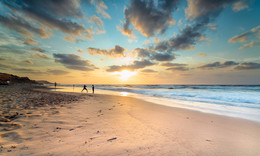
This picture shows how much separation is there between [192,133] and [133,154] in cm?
251

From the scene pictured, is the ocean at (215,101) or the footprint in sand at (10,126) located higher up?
the footprint in sand at (10,126)

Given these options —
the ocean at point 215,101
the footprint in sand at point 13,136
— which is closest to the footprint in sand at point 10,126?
the footprint in sand at point 13,136

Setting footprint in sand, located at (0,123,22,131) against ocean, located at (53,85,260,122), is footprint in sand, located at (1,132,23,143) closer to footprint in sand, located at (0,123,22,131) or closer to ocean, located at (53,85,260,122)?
footprint in sand, located at (0,123,22,131)

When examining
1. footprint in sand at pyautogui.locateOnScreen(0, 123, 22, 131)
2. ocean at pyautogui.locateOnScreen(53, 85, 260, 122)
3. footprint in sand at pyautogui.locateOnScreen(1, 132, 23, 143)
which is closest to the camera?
footprint in sand at pyautogui.locateOnScreen(1, 132, 23, 143)

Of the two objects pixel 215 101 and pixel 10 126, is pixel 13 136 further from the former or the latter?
pixel 215 101

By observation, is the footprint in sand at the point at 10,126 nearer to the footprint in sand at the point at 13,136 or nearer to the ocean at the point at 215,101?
the footprint in sand at the point at 13,136

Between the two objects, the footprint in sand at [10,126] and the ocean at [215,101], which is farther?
the ocean at [215,101]

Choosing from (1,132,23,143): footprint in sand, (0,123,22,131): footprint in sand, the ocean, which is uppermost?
(0,123,22,131): footprint in sand

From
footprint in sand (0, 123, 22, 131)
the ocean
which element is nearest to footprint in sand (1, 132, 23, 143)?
footprint in sand (0, 123, 22, 131)

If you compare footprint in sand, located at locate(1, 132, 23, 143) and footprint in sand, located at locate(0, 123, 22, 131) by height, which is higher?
footprint in sand, located at locate(0, 123, 22, 131)

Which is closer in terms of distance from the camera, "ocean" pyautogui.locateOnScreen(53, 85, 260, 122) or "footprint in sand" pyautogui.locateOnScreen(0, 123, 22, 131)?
"footprint in sand" pyautogui.locateOnScreen(0, 123, 22, 131)

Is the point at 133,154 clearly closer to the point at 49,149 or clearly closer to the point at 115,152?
the point at 115,152

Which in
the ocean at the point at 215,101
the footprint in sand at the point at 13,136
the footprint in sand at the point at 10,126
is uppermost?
the footprint in sand at the point at 10,126

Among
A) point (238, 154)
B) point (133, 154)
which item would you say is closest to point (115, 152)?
point (133, 154)
